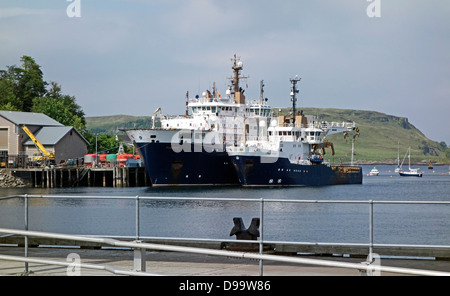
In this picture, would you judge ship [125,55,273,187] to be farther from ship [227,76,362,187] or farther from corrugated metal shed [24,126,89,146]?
corrugated metal shed [24,126,89,146]

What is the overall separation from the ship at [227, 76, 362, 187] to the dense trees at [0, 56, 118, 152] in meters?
42.6

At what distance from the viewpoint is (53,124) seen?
345 feet

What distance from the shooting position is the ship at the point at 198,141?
79.8 meters

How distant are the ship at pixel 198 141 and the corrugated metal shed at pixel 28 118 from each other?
2370 cm

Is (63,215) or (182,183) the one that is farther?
(182,183)

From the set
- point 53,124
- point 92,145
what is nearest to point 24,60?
point 92,145

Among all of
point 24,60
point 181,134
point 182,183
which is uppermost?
point 24,60

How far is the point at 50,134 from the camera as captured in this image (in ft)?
328

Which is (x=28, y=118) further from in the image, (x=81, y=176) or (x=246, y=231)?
(x=246, y=231)

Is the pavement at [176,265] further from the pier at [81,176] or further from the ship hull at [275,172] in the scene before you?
the pier at [81,176]

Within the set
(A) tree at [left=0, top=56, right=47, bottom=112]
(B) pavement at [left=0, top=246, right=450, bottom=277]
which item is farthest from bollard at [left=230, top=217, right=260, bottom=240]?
(A) tree at [left=0, top=56, right=47, bottom=112]
